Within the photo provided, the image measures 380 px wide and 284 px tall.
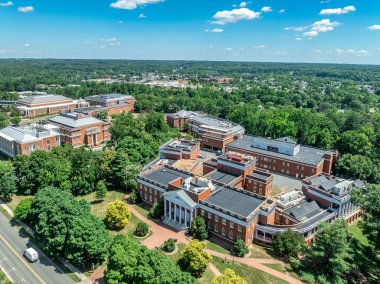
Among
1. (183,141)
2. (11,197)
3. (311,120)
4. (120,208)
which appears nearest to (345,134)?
(311,120)

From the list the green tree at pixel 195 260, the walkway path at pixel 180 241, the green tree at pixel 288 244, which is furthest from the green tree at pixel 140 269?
the green tree at pixel 288 244

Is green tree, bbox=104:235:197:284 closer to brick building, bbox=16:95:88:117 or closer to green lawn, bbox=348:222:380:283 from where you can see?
green lawn, bbox=348:222:380:283

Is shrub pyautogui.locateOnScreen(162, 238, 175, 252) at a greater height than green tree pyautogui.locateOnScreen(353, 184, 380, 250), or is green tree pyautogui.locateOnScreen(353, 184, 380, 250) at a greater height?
green tree pyautogui.locateOnScreen(353, 184, 380, 250)

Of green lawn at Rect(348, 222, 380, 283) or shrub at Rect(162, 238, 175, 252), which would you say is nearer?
green lawn at Rect(348, 222, 380, 283)

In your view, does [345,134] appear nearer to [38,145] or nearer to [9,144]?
[38,145]

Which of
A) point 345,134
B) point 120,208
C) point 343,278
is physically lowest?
point 343,278

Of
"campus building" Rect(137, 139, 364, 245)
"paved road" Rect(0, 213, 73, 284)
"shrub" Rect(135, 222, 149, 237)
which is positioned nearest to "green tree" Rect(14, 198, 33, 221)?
"paved road" Rect(0, 213, 73, 284)

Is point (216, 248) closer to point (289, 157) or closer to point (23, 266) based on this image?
point (23, 266)

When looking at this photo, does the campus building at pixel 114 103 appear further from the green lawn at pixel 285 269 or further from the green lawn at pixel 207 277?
the green lawn at pixel 285 269
